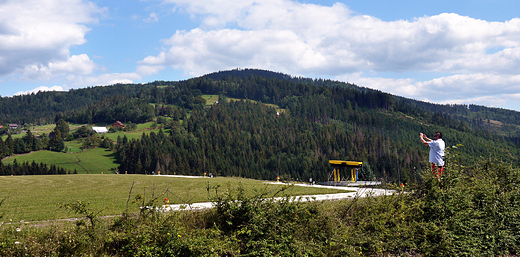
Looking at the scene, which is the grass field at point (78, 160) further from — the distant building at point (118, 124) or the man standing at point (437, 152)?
the man standing at point (437, 152)

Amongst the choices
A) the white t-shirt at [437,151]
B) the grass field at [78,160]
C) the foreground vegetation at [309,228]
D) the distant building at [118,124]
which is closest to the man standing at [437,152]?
the white t-shirt at [437,151]

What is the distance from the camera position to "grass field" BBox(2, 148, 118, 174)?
378ft

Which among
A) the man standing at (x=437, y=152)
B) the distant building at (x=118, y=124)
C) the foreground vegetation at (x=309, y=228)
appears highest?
the distant building at (x=118, y=124)

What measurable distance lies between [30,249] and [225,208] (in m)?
5.04

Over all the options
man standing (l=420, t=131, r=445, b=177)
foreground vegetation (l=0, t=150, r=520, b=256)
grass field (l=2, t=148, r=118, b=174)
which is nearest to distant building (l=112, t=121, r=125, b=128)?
grass field (l=2, t=148, r=118, b=174)

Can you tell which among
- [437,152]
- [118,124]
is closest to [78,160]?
[118,124]

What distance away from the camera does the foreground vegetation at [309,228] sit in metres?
8.44

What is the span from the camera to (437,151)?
41.0 ft

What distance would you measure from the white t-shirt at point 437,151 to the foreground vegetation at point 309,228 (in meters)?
0.70

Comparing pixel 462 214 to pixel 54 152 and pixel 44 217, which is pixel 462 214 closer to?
pixel 44 217

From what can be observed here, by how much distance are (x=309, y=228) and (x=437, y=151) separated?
20.2 feet

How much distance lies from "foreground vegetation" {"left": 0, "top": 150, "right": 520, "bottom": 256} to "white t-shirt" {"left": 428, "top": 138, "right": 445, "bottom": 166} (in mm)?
696

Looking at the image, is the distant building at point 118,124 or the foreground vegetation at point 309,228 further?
the distant building at point 118,124

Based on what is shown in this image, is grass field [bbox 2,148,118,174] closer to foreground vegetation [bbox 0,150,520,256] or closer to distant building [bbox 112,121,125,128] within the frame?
distant building [bbox 112,121,125,128]
